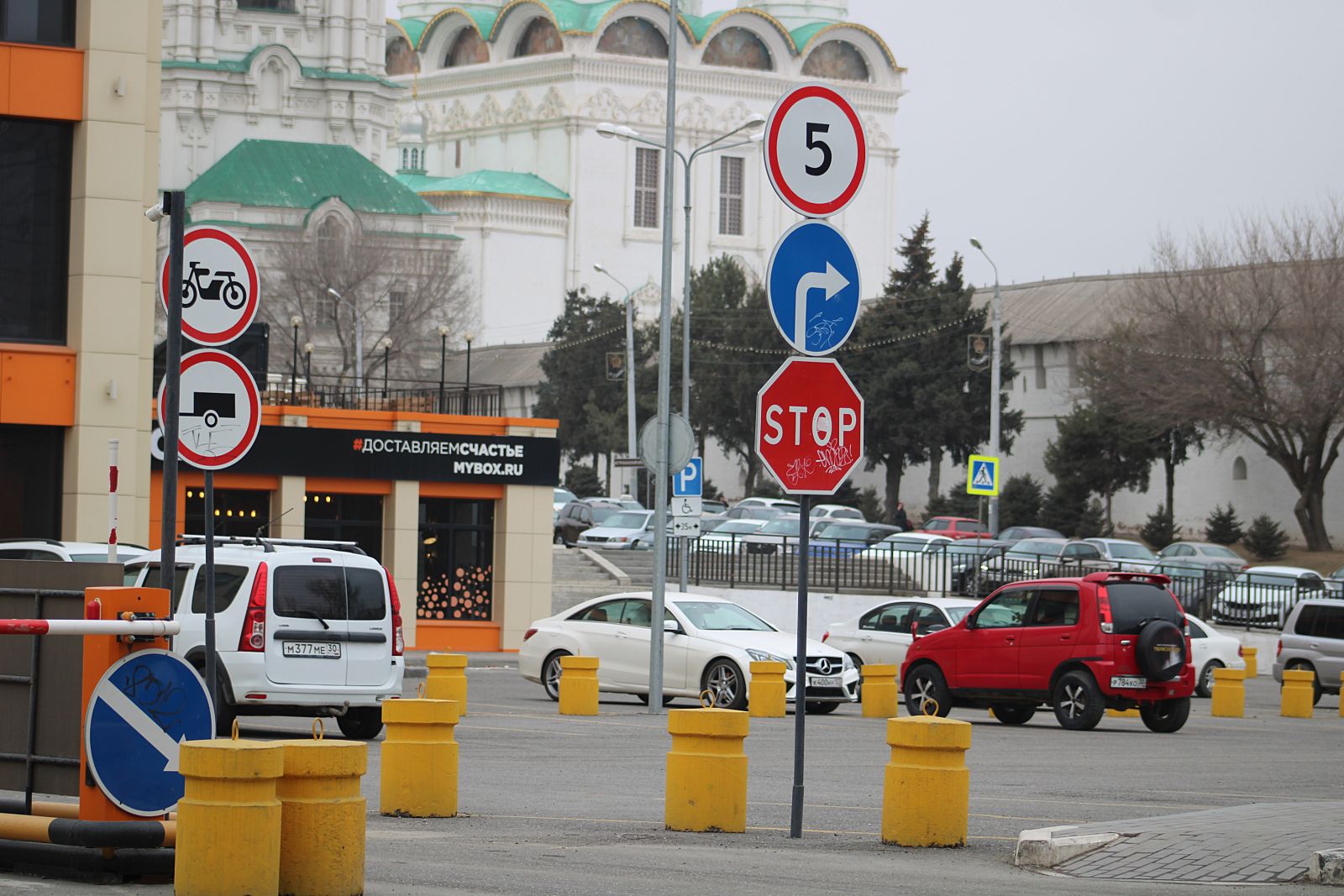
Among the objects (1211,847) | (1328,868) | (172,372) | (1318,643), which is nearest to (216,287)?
(172,372)

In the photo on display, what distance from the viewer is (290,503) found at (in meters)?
38.1

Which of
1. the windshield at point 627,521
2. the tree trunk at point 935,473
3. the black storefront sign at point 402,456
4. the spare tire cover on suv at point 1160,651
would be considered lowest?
the spare tire cover on suv at point 1160,651

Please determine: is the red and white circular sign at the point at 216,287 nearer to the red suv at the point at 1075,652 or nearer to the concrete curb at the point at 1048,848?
the concrete curb at the point at 1048,848

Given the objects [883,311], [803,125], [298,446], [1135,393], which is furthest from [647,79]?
[803,125]

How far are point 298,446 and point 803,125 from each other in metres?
27.6

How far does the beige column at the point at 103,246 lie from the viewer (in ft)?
82.4

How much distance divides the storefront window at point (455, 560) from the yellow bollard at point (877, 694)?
15.7m

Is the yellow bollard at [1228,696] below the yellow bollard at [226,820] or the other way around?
below

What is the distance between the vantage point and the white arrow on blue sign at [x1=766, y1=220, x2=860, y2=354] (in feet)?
37.5

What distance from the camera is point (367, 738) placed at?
1953 cm

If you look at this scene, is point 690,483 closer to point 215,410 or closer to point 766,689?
point 766,689

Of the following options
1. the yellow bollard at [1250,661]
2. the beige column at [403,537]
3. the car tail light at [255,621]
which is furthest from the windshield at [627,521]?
the car tail light at [255,621]

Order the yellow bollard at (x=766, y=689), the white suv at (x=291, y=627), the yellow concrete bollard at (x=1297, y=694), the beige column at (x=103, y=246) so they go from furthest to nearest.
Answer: the yellow concrete bollard at (x=1297, y=694), the beige column at (x=103, y=246), the yellow bollard at (x=766, y=689), the white suv at (x=291, y=627)

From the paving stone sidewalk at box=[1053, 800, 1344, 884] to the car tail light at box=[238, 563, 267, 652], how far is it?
8.07 metres
